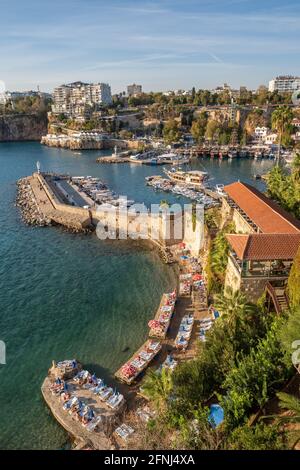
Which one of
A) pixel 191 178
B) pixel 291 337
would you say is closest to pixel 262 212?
pixel 291 337

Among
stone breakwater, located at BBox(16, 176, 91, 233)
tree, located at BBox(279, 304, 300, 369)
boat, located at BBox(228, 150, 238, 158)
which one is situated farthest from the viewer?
boat, located at BBox(228, 150, 238, 158)

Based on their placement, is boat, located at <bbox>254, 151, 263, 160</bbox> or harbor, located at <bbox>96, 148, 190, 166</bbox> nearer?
harbor, located at <bbox>96, 148, 190, 166</bbox>

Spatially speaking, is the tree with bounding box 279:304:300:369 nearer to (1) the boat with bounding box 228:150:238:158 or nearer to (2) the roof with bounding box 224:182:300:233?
(2) the roof with bounding box 224:182:300:233

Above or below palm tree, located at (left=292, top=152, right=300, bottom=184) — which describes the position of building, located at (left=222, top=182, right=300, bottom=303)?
below

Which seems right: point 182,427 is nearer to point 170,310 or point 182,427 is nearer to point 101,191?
point 170,310

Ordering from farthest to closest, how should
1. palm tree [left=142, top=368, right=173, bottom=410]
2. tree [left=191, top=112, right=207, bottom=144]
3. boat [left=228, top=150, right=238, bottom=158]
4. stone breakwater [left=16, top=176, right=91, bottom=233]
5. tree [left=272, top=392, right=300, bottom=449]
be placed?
1. tree [left=191, top=112, right=207, bottom=144]
2. boat [left=228, top=150, right=238, bottom=158]
3. stone breakwater [left=16, top=176, right=91, bottom=233]
4. palm tree [left=142, top=368, right=173, bottom=410]
5. tree [left=272, top=392, right=300, bottom=449]

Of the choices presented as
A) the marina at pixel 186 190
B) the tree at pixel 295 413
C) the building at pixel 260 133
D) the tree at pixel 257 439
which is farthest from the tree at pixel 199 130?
the tree at pixel 257 439

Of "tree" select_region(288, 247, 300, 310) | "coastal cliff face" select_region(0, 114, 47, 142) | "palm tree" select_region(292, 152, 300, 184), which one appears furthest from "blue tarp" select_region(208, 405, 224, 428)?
"coastal cliff face" select_region(0, 114, 47, 142)

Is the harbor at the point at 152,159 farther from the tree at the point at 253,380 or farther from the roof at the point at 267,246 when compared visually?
the tree at the point at 253,380
